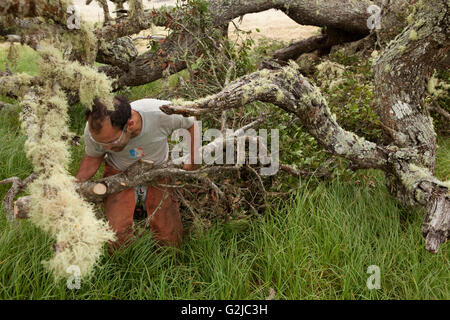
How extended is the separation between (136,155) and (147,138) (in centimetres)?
20

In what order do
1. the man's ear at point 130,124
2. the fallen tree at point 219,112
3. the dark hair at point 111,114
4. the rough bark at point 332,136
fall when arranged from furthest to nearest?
the man's ear at point 130,124 → the dark hair at point 111,114 → the rough bark at point 332,136 → the fallen tree at point 219,112

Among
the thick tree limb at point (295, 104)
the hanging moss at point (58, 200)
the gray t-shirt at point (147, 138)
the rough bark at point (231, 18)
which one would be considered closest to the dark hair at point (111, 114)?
the gray t-shirt at point (147, 138)

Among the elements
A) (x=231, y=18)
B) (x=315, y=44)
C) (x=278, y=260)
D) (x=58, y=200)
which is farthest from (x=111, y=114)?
(x=315, y=44)

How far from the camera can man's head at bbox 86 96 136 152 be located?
2.69 m

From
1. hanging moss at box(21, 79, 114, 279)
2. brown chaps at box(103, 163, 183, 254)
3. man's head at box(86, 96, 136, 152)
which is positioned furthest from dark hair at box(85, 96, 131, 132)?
brown chaps at box(103, 163, 183, 254)

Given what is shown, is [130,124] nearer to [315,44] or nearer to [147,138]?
[147,138]

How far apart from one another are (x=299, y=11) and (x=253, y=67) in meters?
1.43

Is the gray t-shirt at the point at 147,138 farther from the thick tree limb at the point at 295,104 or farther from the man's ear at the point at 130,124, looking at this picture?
the thick tree limb at the point at 295,104

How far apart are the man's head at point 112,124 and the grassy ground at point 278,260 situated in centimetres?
81

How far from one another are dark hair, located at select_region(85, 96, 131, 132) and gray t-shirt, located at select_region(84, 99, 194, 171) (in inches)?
13.5

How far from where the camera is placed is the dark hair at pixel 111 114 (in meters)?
2.67

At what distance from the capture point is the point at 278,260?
9.10ft

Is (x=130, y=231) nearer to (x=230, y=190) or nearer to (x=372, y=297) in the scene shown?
(x=230, y=190)
